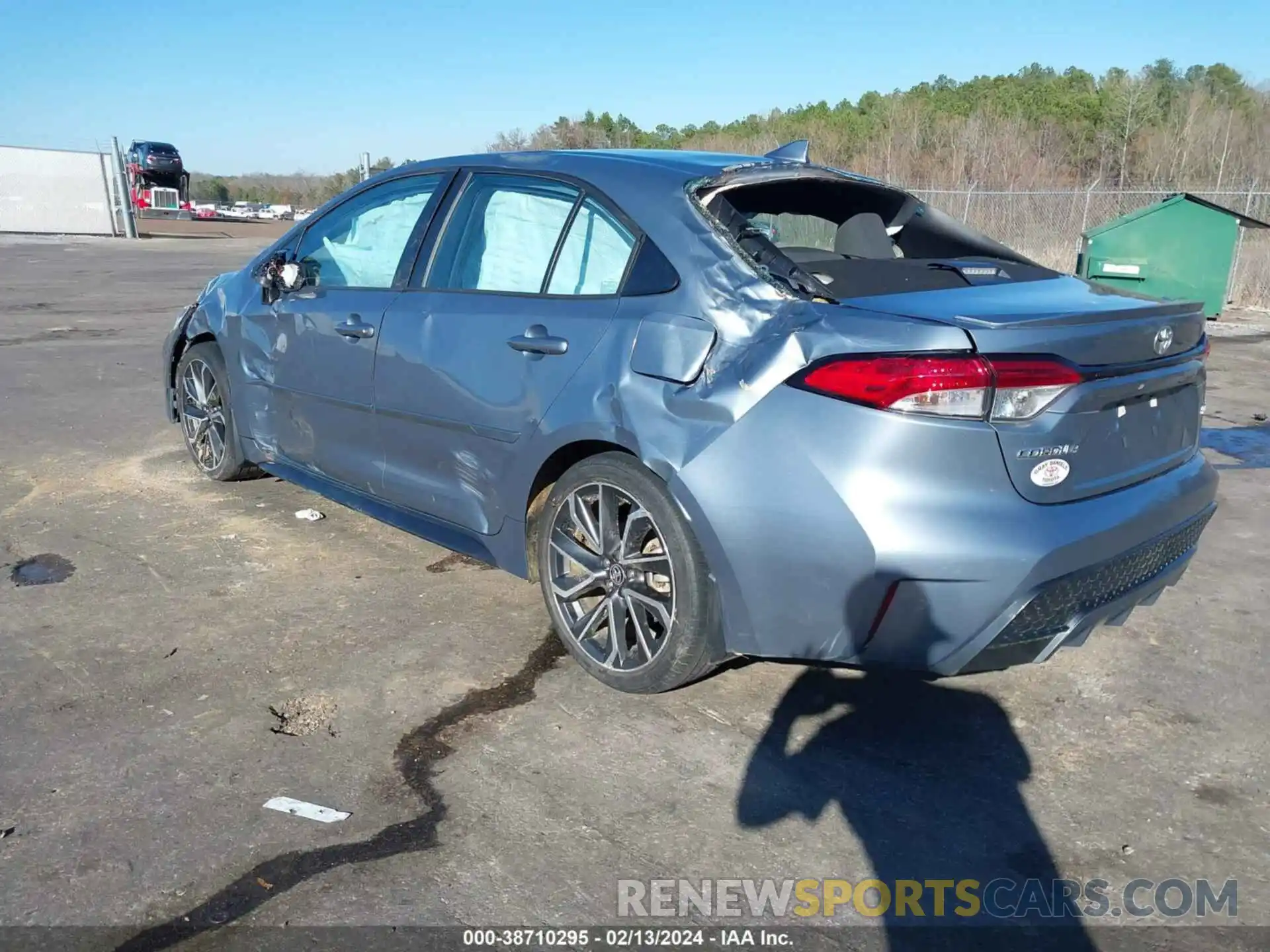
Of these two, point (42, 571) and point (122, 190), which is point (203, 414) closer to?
point (42, 571)

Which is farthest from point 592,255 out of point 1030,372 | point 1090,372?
point 1090,372

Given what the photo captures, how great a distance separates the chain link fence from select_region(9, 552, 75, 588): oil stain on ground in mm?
17307

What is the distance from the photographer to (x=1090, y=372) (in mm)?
2732

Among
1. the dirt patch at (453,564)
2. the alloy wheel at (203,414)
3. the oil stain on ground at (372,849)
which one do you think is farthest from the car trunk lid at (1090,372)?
the alloy wheel at (203,414)

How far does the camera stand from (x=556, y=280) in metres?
3.47

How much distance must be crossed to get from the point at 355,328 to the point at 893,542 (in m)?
2.42

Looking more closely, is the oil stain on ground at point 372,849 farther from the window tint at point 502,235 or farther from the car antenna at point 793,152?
the car antenna at point 793,152

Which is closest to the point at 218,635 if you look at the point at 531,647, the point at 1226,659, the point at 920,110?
the point at 531,647

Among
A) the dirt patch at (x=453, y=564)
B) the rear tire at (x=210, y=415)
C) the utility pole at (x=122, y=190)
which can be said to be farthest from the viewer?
the utility pole at (x=122, y=190)

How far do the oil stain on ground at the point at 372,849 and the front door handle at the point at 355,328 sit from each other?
155 centimetres

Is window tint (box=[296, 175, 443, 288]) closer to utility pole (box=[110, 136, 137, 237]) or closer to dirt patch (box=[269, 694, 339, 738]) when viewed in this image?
dirt patch (box=[269, 694, 339, 738])

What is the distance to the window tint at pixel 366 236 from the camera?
413 cm

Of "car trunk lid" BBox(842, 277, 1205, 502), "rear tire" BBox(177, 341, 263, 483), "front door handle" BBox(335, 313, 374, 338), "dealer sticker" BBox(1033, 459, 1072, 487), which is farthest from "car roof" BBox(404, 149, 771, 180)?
"rear tire" BBox(177, 341, 263, 483)

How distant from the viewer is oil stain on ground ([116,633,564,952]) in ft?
7.31
